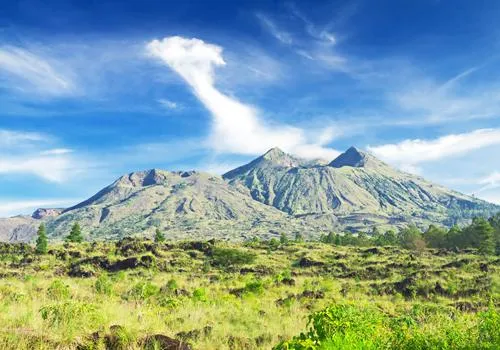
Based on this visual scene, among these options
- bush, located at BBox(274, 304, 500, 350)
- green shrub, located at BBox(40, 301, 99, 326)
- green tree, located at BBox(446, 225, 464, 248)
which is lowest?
green tree, located at BBox(446, 225, 464, 248)

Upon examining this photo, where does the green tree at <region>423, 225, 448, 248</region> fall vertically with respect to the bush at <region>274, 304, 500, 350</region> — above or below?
below

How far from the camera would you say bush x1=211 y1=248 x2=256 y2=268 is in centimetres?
5781

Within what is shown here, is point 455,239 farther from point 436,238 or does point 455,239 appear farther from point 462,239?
point 436,238

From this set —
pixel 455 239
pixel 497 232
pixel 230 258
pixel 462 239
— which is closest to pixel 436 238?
pixel 455 239

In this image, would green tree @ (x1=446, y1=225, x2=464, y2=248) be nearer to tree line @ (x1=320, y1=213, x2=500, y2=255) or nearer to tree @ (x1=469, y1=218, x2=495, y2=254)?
tree line @ (x1=320, y1=213, x2=500, y2=255)

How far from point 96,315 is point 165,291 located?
15736mm

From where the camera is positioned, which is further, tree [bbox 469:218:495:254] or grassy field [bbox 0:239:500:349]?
tree [bbox 469:218:495:254]

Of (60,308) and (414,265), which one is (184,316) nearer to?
(60,308)

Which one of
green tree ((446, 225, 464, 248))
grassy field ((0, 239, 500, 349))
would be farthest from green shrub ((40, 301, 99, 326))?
green tree ((446, 225, 464, 248))

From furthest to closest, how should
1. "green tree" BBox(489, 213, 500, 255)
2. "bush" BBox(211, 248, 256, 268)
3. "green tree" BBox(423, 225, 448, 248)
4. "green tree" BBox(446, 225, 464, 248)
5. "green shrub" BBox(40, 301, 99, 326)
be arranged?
"green tree" BBox(423, 225, 448, 248), "green tree" BBox(446, 225, 464, 248), "green tree" BBox(489, 213, 500, 255), "bush" BBox(211, 248, 256, 268), "green shrub" BBox(40, 301, 99, 326)

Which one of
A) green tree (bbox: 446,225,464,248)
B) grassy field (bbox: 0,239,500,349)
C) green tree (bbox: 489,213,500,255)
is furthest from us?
green tree (bbox: 446,225,464,248)

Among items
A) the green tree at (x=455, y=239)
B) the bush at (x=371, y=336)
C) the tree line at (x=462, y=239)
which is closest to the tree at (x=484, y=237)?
the tree line at (x=462, y=239)

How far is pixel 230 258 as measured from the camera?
5922cm

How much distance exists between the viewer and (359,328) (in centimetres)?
923
